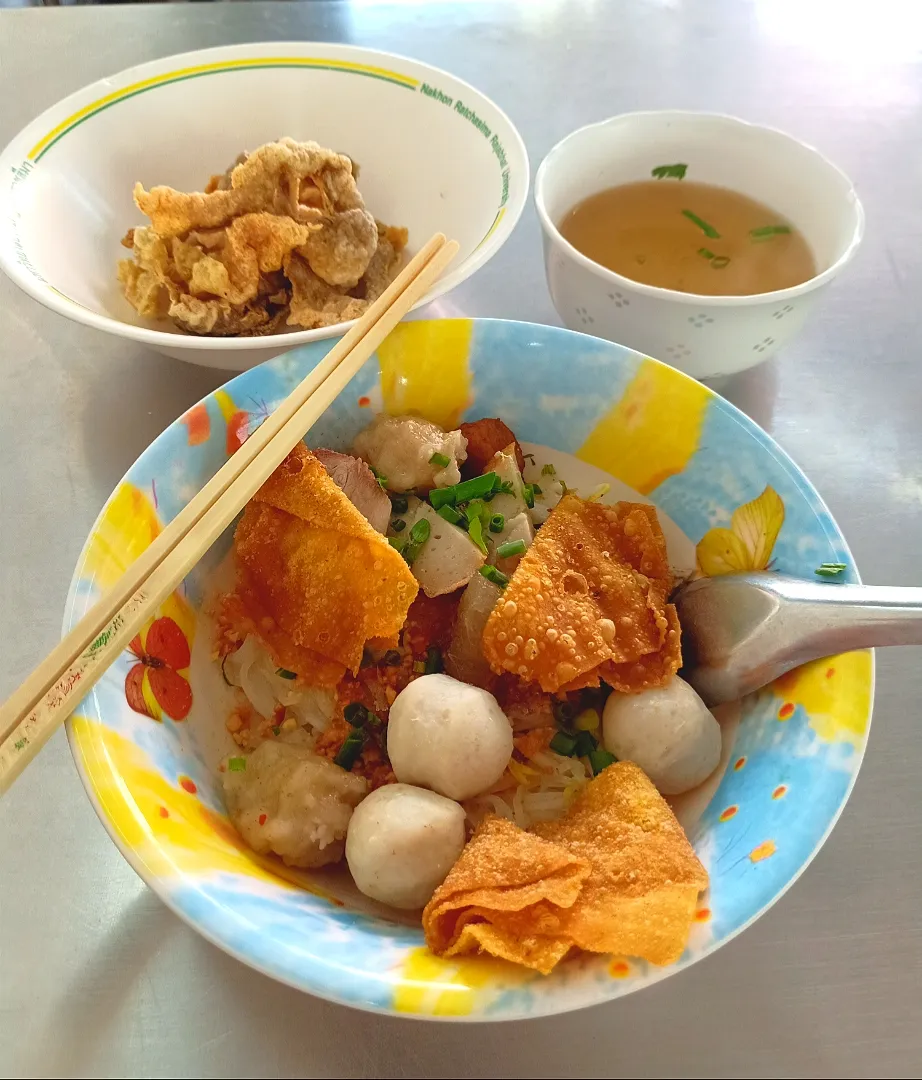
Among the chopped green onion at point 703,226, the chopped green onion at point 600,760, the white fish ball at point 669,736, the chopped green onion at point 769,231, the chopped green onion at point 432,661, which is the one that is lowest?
the chopped green onion at point 600,760

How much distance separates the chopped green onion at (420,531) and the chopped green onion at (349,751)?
23cm

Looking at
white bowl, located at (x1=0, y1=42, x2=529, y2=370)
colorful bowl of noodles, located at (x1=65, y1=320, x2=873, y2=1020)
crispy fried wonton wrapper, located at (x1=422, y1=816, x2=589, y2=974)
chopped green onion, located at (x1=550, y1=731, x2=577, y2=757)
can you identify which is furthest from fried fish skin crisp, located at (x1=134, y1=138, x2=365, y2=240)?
crispy fried wonton wrapper, located at (x1=422, y1=816, x2=589, y2=974)

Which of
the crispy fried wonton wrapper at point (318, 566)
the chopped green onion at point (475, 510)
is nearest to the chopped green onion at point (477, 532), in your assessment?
the chopped green onion at point (475, 510)

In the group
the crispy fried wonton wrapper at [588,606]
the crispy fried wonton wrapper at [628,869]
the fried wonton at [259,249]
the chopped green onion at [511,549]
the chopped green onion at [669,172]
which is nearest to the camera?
the crispy fried wonton wrapper at [628,869]

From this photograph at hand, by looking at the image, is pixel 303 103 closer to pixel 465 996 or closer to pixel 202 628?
pixel 202 628

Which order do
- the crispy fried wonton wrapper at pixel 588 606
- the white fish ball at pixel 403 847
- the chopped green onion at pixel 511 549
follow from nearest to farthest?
the white fish ball at pixel 403 847 < the crispy fried wonton wrapper at pixel 588 606 < the chopped green onion at pixel 511 549

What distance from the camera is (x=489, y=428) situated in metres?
1.04

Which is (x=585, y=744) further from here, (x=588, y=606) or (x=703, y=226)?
(x=703, y=226)

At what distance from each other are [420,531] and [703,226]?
68 centimetres

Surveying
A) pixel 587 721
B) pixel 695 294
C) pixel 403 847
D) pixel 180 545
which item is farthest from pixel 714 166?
pixel 403 847

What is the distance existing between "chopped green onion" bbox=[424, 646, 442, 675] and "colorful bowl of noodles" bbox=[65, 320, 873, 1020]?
166 millimetres

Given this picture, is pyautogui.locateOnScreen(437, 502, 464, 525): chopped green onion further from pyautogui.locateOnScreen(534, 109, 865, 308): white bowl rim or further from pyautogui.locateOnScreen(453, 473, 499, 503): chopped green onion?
pyautogui.locateOnScreen(534, 109, 865, 308): white bowl rim

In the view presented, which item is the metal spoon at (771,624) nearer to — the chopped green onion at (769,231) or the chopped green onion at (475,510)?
the chopped green onion at (475,510)

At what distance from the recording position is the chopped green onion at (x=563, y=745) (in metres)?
0.91
